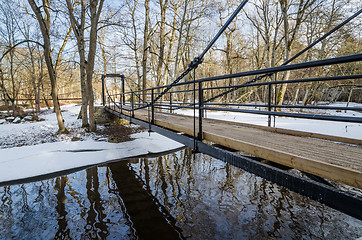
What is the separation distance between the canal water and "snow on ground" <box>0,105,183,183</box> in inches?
35.9

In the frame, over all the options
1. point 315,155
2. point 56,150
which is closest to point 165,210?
point 315,155

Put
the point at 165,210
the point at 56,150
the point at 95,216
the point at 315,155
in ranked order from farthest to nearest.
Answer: the point at 56,150
the point at 165,210
the point at 95,216
the point at 315,155

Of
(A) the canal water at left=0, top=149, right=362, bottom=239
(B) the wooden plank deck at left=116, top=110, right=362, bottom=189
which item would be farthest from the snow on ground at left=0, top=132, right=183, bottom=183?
(B) the wooden plank deck at left=116, top=110, right=362, bottom=189

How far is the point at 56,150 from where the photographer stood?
22.7 ft

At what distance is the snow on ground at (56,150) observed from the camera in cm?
561

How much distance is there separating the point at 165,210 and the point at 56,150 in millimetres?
5383

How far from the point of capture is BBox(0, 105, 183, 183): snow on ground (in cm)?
561

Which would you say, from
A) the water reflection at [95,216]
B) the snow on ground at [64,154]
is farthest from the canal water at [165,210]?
the snow on ground at [64,154]

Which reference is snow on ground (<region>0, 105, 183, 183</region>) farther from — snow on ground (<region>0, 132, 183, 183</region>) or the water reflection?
the water reflection

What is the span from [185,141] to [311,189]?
2.00m

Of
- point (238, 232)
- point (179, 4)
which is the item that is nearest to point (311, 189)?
point (238, 232)

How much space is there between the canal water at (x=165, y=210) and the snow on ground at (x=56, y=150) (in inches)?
35.9

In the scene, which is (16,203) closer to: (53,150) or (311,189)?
→ (53,150)

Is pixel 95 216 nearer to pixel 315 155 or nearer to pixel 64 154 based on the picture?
pixel 315 155
